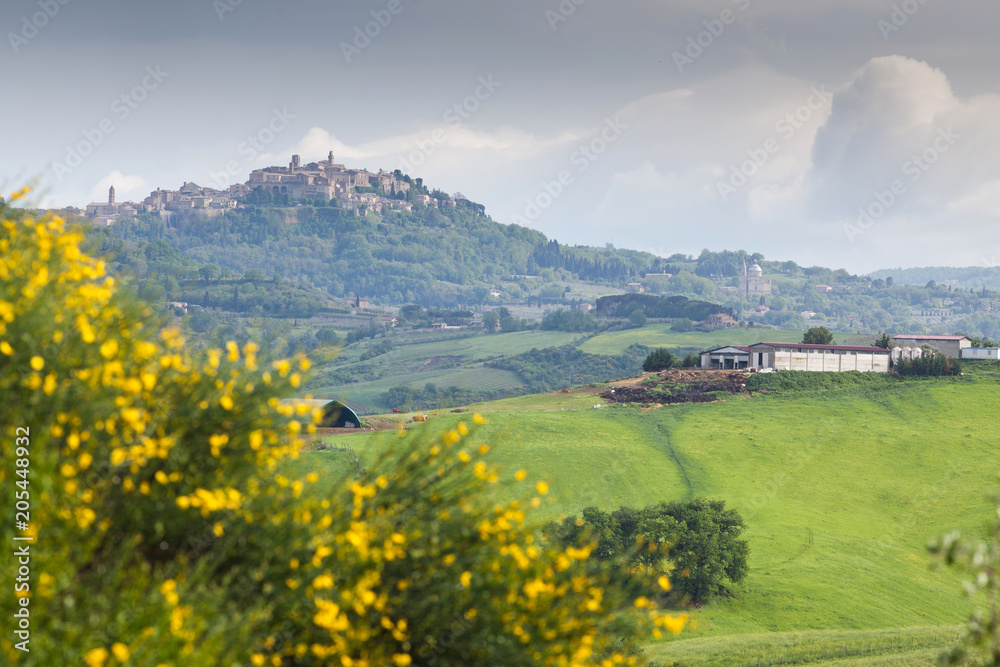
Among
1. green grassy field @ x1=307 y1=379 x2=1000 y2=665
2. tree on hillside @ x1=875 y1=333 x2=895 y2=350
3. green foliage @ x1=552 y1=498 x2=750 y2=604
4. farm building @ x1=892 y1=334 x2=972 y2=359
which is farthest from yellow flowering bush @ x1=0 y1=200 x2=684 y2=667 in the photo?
farm building @ x1=892 y1=334 x2=972 y2=359

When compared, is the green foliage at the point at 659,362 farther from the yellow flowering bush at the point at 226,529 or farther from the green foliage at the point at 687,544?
the yellow flowering bush at the point at 226,529

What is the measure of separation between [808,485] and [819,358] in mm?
26020

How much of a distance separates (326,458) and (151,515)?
40555mm

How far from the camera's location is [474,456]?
7312mm

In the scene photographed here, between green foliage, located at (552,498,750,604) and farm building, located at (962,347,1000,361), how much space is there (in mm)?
53481

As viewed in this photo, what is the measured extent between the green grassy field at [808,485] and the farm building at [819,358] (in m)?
5.86

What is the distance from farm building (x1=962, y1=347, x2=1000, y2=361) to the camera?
83438 millimetres

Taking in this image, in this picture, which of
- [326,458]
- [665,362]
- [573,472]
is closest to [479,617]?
[326,458]

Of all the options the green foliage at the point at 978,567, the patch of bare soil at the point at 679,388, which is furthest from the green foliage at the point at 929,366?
the green foliage at the point at 978,567

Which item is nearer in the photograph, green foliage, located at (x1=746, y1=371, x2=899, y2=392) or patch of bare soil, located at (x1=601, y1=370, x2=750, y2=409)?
patch of bare soil, located at (x1=601, y1=370, x2=750, y2=409)

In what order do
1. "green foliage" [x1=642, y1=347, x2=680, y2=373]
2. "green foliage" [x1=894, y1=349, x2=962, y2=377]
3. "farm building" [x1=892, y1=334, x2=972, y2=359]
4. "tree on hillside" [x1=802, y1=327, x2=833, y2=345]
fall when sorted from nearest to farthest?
"green foliage" [x1=894, y1=349, x2=962, y2=377]
"green foliage" [x1=642, y1=347, x2=680, y2=373]
"farm building" [x1=892, y1=334, x2=972, y2=359]
"tree on hillside" [x1=802, y1=327, x2=833, y2=345]

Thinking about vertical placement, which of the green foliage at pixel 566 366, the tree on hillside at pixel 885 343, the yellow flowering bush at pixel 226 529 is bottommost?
the green foliage at pixel 566 366

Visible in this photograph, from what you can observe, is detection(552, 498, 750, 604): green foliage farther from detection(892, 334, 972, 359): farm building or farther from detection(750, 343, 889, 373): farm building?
detection(892, 334, 972, 359): farm building

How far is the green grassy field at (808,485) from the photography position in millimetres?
36844
